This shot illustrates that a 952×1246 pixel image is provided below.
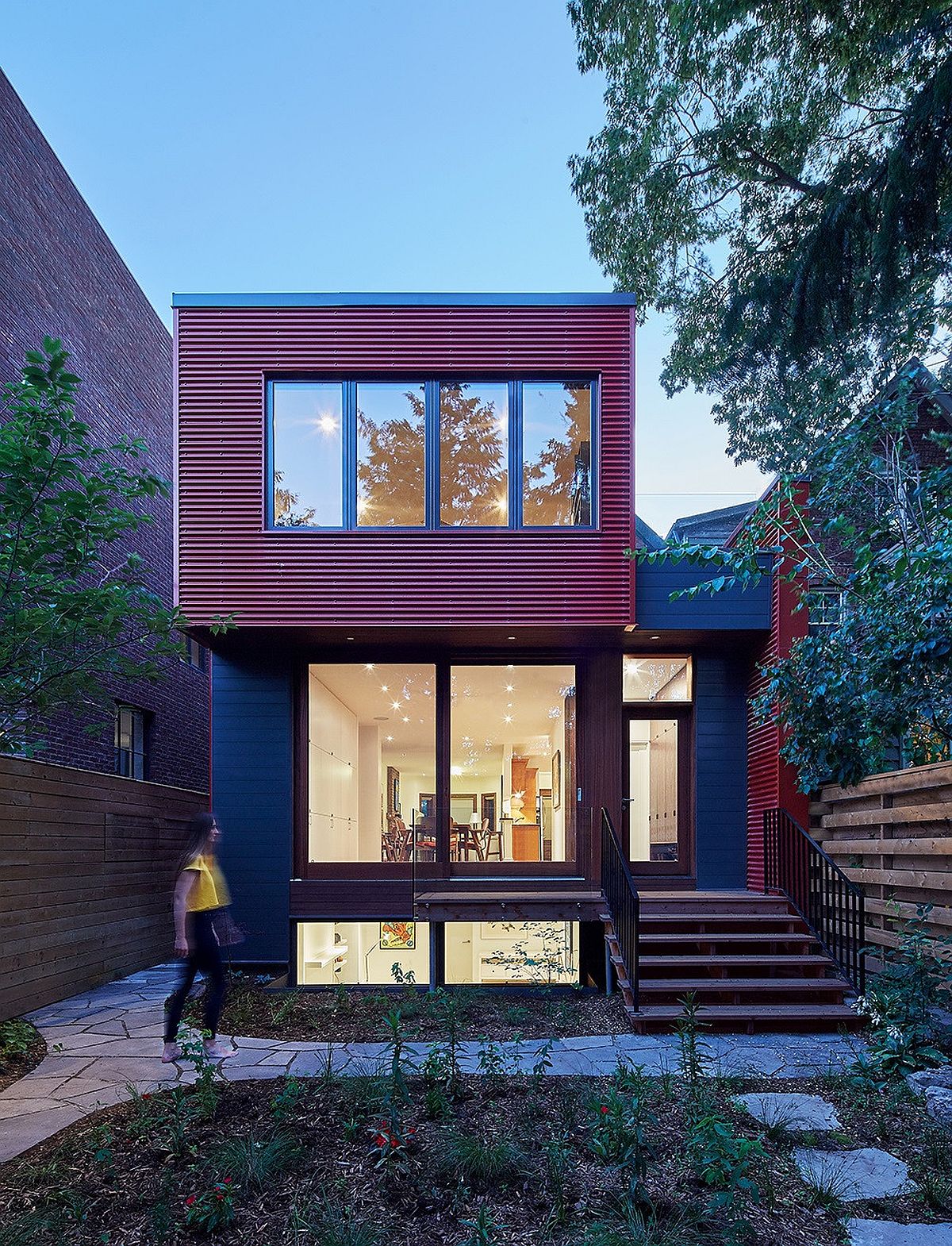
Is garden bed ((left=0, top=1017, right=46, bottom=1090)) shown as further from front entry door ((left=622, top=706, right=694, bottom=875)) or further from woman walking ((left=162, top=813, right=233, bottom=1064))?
front entry door ((left=622, top=706, right=694, bottom=875))

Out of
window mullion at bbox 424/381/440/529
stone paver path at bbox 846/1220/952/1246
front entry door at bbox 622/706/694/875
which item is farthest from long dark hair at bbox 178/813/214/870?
front entry door at bbox 622/706/694/875

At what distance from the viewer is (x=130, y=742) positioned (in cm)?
1198

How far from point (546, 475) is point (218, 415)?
3.27 metres

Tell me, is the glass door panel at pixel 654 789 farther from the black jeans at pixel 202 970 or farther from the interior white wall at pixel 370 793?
the black jeans at pixel 202 970

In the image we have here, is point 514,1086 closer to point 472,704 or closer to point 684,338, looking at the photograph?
point 472,704

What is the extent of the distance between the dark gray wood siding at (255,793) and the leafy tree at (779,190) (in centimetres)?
651

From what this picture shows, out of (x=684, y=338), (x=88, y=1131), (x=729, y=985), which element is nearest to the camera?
(x=88, y=1131)

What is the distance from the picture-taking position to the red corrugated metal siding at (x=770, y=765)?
8.24 meters

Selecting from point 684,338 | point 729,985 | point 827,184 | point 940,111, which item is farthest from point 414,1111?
point 684,338

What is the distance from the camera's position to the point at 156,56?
2573 centimetres

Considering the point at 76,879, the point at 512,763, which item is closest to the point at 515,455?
the point at 512,763

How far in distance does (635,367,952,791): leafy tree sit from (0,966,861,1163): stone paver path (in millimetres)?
1943

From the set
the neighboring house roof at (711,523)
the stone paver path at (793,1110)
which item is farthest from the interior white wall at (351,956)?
the neighboring house roof at (711,523)

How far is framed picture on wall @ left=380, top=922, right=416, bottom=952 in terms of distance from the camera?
8.70 metres
